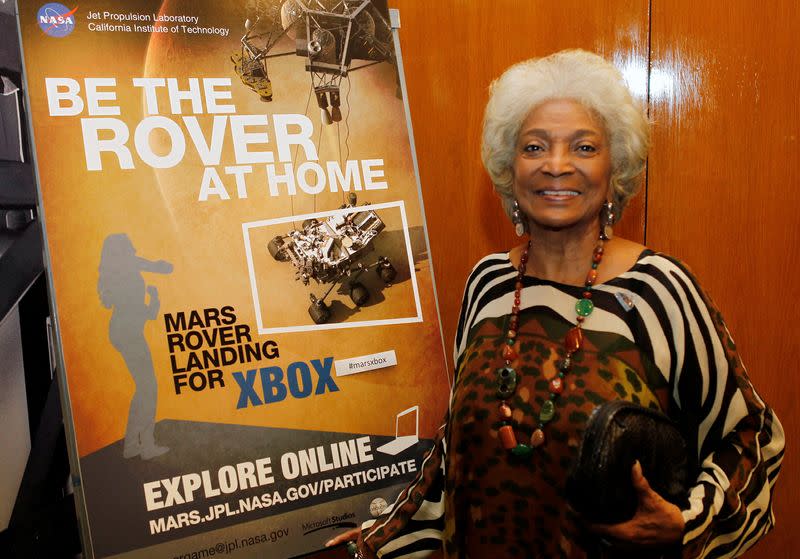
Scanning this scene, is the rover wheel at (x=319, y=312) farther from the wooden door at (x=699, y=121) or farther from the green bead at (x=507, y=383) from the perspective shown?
the wooden door at (x=699, y=121)

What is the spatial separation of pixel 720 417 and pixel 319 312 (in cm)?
90

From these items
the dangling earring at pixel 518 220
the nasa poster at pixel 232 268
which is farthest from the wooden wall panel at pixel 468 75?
the dangling earring at pixel 518 220

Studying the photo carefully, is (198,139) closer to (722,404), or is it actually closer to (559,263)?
(559,263)

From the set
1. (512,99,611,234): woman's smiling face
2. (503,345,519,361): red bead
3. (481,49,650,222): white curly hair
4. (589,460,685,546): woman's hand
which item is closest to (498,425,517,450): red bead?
(503,345,519,361): red bead

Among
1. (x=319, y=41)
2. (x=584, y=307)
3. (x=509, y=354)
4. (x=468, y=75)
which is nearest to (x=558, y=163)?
(x=584, y=307)

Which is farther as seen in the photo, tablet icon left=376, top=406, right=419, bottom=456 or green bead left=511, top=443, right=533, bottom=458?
tablet icon left=376, top=406, right=419, bottom=456

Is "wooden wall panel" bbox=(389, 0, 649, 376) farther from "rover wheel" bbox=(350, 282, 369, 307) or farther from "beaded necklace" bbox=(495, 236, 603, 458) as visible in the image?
"beaded necklace" bbox=(495, 236, 603, 458)

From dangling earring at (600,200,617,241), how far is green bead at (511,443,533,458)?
43cm

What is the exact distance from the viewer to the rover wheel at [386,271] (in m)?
1.69

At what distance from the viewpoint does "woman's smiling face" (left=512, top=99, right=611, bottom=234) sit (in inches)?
49.1

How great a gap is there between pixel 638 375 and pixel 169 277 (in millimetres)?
1001

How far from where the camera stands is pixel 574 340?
1206mm

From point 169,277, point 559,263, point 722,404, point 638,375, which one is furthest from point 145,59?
point 722,404

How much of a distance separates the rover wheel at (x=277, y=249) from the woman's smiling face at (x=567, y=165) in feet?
2.04
